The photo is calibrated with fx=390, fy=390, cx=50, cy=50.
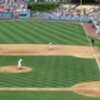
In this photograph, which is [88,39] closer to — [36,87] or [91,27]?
[91,27]

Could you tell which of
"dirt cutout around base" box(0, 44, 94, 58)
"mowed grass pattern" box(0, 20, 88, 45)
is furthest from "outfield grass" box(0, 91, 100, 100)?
"mowed grass pattern" box(0, 20, 88, 45)

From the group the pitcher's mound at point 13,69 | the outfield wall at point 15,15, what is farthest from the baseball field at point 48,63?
the outfield wall at point 15,15

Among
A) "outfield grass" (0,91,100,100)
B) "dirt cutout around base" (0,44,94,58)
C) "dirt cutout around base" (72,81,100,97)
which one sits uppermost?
"outfield grass" (0,91,100,100)

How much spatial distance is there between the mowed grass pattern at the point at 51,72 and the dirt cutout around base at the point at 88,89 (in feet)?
3.12

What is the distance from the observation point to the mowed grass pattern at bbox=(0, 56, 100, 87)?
1238 inches

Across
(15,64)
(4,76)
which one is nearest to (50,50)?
(15,64)

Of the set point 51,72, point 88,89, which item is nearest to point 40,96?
point 88,89

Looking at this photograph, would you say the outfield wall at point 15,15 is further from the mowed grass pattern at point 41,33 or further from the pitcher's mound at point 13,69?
the pitcher's mound at point 13,69

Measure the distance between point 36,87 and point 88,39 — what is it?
25.5 meters

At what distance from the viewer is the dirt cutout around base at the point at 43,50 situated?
44.4 metres

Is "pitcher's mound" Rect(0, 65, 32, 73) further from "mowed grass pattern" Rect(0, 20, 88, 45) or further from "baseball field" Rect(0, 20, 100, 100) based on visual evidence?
"mowed grass pattern" Rect(0, 20, 88, 45)

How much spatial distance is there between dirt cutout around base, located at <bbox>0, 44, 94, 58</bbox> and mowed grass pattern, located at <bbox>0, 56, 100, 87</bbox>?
2.27 meters

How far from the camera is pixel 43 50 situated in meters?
46.4

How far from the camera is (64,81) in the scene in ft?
105
